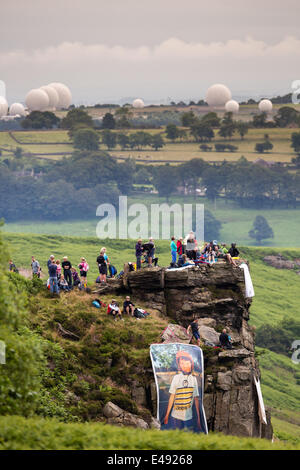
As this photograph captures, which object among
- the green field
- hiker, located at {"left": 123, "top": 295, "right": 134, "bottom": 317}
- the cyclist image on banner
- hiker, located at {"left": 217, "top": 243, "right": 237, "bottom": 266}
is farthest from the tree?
the green field

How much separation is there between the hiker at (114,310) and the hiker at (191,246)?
5765 mm

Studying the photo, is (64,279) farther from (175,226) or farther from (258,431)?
(175,226)

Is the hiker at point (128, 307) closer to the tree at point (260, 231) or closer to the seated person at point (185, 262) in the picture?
the seated person at point (185, 262)

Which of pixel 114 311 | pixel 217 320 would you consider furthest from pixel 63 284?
pixel 217 320

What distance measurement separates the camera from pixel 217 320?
39875 mm

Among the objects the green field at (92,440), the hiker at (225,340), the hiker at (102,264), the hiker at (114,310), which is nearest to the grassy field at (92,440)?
the green field at (92,440)

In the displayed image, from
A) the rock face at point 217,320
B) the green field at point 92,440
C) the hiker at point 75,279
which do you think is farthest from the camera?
the hiker at point 75,279

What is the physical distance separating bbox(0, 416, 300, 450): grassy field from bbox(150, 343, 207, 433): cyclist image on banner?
9548mm

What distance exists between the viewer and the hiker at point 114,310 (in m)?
37.1

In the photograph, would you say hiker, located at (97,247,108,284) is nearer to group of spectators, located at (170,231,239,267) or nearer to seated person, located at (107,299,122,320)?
seated person, located at (107,299,122,320)

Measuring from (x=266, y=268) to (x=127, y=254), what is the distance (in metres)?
22.2

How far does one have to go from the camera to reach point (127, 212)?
641 feet

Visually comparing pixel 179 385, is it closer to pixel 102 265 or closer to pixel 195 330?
pixel 195 330
